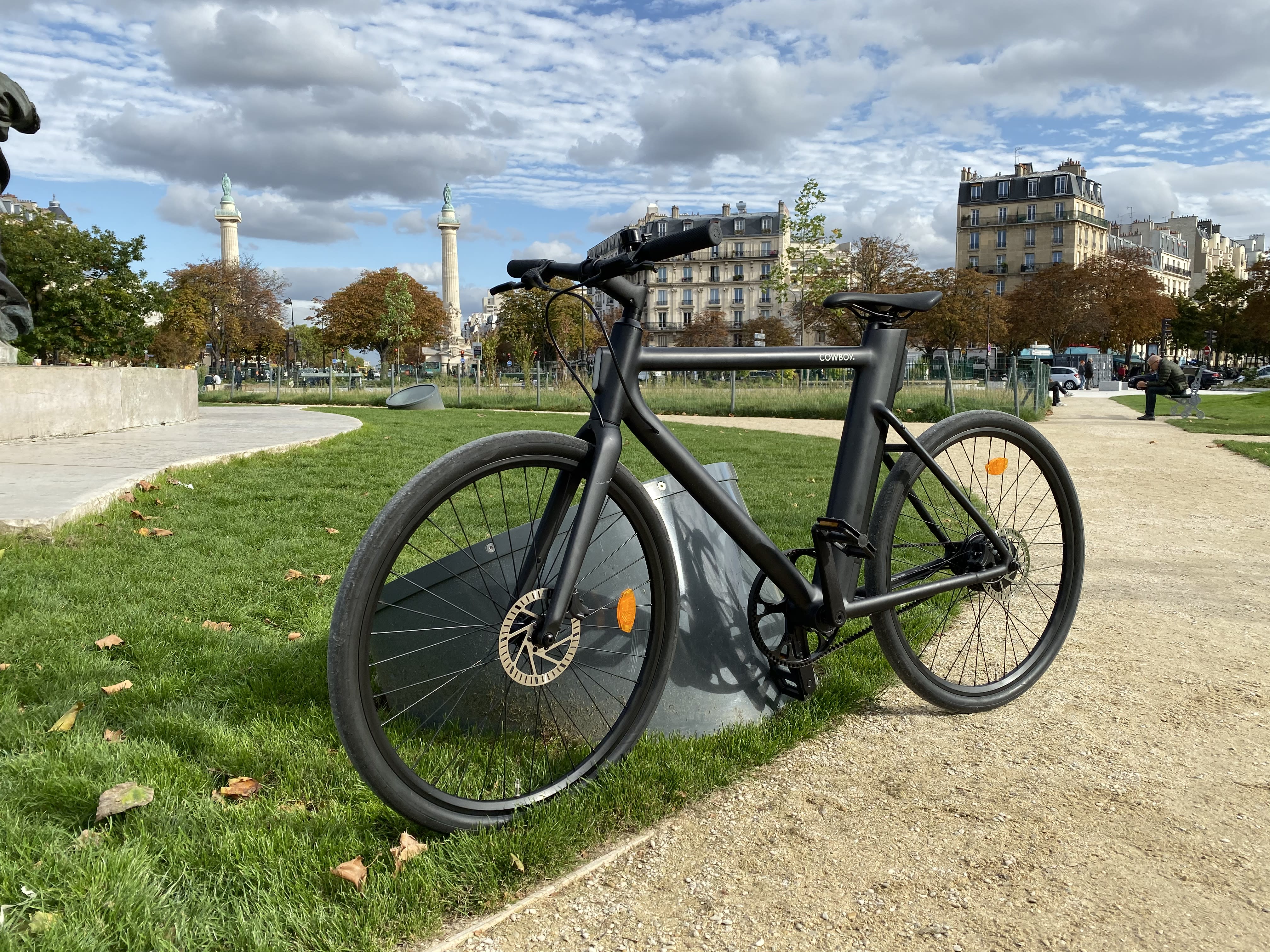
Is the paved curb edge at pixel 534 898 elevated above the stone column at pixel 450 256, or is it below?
below

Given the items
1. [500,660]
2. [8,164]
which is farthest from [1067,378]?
[500,660]

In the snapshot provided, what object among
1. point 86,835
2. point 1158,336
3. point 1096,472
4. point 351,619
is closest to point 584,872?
point 351,619

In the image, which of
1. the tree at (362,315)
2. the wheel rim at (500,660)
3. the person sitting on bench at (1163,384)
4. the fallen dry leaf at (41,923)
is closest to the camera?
the fallen dry leaf at (41,923)

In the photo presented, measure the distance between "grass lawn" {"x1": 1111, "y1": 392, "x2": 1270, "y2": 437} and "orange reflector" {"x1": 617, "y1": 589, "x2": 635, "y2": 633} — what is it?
1723 centimetres

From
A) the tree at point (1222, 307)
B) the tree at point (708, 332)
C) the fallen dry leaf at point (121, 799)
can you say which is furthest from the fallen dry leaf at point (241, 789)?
the tree at point (708, 332)

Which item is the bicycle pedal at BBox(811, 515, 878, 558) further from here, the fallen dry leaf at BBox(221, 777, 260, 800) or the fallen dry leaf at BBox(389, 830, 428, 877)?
the fallen dry leaf at BBox(221, 777, 260, 800)

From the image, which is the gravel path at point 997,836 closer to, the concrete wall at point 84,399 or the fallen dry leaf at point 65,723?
the fallen dry leaf at point 65,723

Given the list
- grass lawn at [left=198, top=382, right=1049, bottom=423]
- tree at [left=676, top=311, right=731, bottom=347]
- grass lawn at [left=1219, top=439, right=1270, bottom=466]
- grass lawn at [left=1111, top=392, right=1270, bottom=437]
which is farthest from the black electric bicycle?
tree at [left=676, top=311, right=731, bottom=347]

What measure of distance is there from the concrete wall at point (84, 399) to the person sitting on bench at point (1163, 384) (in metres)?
19.7

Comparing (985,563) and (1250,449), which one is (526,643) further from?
(1250,449)

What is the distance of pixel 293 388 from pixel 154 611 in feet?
123

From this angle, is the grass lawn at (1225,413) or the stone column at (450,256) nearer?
the grass lawn at (1225,413)

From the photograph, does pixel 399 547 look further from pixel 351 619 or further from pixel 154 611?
pixel 154 611

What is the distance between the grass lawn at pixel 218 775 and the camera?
6.31 feet
